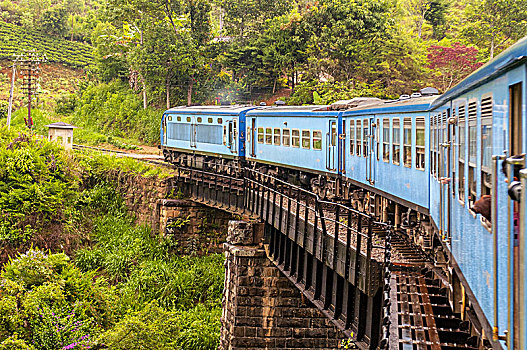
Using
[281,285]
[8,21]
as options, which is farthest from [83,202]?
[8,21]

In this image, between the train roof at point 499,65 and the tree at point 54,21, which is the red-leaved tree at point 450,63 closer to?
the train roof at point 499,65

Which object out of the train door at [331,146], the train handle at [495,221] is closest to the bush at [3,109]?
the train door at [331,146]

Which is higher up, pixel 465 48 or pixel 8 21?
pixel 8 21

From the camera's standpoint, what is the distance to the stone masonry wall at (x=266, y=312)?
18156 millimetres

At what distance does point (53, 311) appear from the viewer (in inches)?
797

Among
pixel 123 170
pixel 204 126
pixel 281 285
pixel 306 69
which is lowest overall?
pixel 281 285

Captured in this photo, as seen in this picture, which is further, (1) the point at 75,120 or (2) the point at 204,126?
(1) the point at 75,120

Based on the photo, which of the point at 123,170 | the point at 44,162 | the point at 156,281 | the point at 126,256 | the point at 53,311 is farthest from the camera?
the point at 123,170

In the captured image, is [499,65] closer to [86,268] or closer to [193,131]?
[86,268]

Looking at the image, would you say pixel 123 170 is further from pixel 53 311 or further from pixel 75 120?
pixel 75 120

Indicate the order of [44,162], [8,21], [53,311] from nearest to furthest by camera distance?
[53,311], [44,162], [8,21]

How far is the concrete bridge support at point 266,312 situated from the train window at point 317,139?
3.42 m

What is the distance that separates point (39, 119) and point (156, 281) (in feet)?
73.0

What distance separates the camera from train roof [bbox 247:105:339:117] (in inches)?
776
